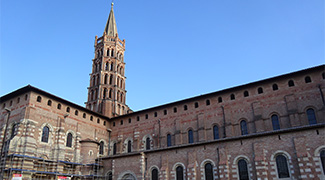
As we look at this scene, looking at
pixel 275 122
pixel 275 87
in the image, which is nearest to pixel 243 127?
pixel 275 122

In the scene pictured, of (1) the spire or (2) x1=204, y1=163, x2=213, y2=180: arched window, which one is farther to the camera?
(1) the spire

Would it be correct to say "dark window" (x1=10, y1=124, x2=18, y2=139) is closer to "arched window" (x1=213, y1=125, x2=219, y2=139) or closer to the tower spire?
"arched window" (x1=213, y1=125, x2=219, y2=139)

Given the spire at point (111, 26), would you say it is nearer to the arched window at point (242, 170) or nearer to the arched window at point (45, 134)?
the arched window at point (45, 134)

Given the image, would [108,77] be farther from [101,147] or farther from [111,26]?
[101,147]

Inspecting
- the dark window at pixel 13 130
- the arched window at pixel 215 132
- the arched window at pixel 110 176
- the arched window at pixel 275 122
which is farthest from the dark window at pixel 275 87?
the dark window at pixel 13 130

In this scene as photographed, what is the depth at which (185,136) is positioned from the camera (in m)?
32.0

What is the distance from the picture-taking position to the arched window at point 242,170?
2274 cm

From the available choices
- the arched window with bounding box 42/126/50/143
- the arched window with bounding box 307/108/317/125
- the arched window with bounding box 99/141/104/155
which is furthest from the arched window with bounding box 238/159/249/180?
the arched window with bounding box 42/126/50/143

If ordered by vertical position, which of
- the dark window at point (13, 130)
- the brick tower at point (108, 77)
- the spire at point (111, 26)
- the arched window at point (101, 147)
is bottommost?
the arched window at point (101, 147)

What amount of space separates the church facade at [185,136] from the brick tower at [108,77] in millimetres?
6523

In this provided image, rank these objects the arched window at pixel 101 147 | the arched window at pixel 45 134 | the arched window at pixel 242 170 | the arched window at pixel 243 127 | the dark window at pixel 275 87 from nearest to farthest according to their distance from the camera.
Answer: the arched window at pixel 242 170 → the dark window at pixel 275 87 → the arched window at pixel 243 127 → the arched window at pixel 45 134 → the arched window at pixel 101 147

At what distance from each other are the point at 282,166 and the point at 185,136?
41.3 ft

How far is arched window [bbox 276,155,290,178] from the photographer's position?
69.7 feet

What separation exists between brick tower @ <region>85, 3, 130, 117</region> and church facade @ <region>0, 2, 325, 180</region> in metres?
6.52
